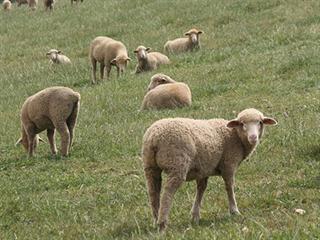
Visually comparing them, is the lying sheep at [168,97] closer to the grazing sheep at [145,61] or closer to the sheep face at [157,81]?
the sheep face at [157,81]

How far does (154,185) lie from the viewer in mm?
6605

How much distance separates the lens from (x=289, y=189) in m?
7.69

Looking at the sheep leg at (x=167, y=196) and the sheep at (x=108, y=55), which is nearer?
the sheep leg at (x=167, y=196)

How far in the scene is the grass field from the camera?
7.21m

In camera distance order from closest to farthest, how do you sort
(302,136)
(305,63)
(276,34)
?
(302,136) → (305,63) → (276,34)

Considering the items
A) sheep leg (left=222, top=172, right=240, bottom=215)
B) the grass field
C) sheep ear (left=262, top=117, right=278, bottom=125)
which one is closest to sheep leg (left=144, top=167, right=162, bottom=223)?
the grass field

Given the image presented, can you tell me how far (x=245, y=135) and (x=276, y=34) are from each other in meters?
13.5

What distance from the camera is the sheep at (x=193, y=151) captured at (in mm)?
6309

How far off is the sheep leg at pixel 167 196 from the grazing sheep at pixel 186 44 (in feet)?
52.1

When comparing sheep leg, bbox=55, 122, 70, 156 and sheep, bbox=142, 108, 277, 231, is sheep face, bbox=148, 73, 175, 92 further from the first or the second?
sheep, bbox=142, 108, 277, 231

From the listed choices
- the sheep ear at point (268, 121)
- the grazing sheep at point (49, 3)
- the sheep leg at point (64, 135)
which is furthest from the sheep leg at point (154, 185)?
the grazing sheep at point (49, 3)

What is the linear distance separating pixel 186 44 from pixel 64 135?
12.0 meters

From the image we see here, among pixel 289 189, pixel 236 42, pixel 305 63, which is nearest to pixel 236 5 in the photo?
pixel 236 42

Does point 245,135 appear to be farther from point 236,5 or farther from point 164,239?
point 236,5
